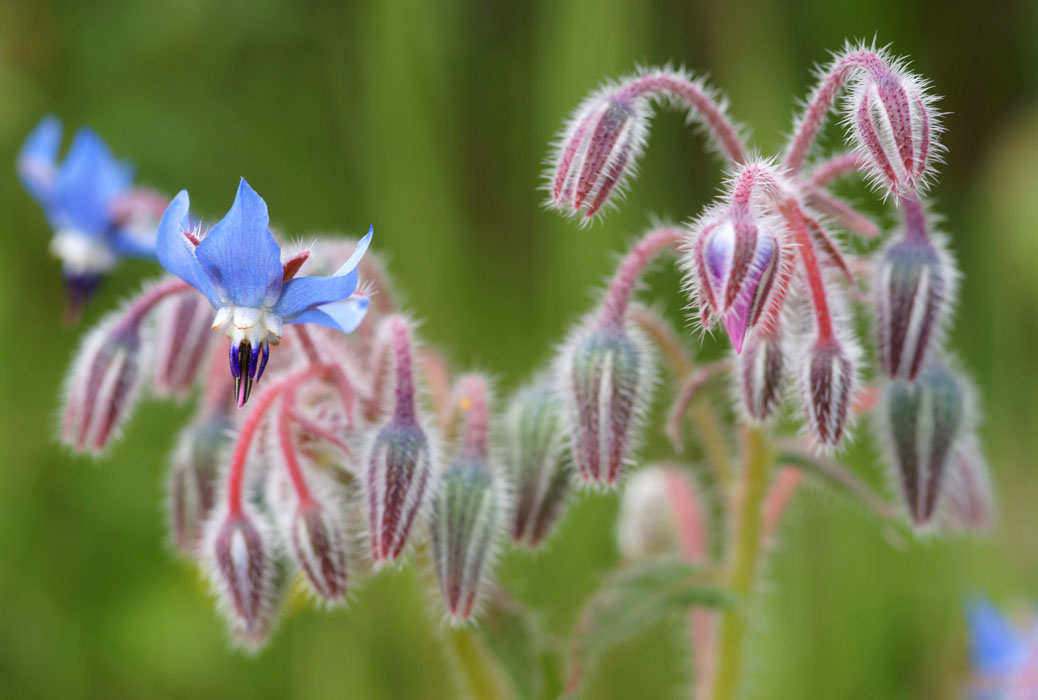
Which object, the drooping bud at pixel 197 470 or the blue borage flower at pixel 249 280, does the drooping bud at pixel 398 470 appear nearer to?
the blue borage flower at pixel 249 280

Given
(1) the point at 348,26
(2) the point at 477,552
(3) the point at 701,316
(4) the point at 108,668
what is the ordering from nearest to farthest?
(3) the point at 701,316 < (2) the point at 477,552 < (4) the point at 108,668 < (1) the point at 348,26

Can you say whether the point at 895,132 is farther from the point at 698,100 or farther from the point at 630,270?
the point at 630,270

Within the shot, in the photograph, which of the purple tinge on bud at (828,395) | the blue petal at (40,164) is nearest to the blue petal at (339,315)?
the purple tinge on bud at (828,395)

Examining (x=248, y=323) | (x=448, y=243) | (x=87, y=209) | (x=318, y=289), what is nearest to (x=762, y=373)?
(x=318, y=289)

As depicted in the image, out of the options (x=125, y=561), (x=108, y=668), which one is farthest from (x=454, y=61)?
(x=108, y=668)

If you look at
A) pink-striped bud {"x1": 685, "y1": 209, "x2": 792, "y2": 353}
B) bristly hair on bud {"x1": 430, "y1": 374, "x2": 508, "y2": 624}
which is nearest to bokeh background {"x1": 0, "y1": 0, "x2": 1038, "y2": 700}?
bristly hair on bud {"x1": 430, "y1": 374, "x2": 508, "y2": 624}

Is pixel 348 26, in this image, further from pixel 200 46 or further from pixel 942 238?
pixel 942 238

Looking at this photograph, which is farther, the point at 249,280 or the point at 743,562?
the point at 743,562
